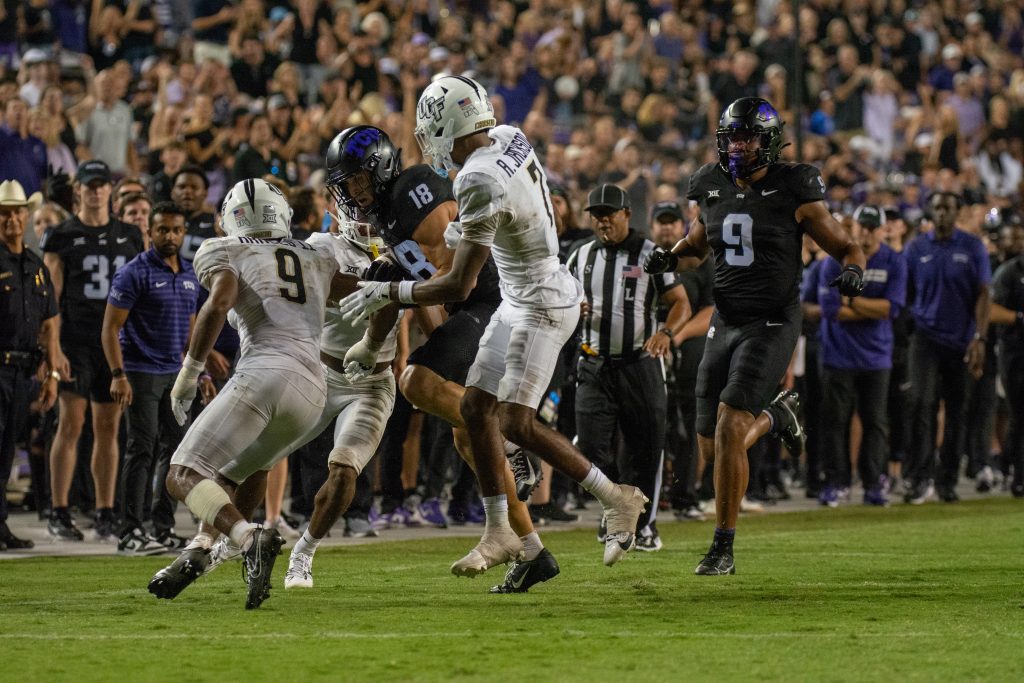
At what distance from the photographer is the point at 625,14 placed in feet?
72.0

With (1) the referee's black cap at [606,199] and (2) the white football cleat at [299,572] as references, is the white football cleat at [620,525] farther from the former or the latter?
(1) the referee's black cap at [606,199]

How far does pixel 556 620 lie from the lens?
6.34m

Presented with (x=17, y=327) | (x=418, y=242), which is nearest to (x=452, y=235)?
(x=418, y=242)

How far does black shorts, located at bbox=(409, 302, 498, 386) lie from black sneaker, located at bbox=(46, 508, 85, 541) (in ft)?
12.9

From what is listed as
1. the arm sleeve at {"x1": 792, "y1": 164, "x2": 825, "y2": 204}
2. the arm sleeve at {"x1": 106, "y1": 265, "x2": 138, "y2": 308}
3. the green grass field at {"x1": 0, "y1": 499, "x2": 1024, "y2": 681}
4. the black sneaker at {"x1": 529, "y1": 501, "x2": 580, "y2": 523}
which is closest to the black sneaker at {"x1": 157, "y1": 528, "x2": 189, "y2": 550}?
the green grass field at {"x1": 0, "y1": 499, "x2": 1024, "y2": 681}

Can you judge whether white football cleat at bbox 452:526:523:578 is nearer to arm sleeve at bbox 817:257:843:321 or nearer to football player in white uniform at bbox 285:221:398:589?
football player in white uniform at bbox 285:221:398:589

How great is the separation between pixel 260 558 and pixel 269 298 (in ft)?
3.89

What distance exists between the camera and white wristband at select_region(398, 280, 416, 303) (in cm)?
678

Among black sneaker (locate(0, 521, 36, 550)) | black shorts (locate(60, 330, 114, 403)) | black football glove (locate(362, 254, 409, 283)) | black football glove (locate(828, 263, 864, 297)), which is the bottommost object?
black sneaker (locate(0, 521, 36, 550))

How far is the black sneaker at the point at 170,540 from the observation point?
9.60 m

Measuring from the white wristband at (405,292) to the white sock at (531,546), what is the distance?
1.29 m

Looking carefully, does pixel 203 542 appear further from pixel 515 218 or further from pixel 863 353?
pixel 863 353

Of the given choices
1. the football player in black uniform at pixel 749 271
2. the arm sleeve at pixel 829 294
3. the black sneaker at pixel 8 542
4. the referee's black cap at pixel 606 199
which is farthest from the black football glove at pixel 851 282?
the black sneaker at pixel 8 542

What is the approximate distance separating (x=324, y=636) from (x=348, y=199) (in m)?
2.30
